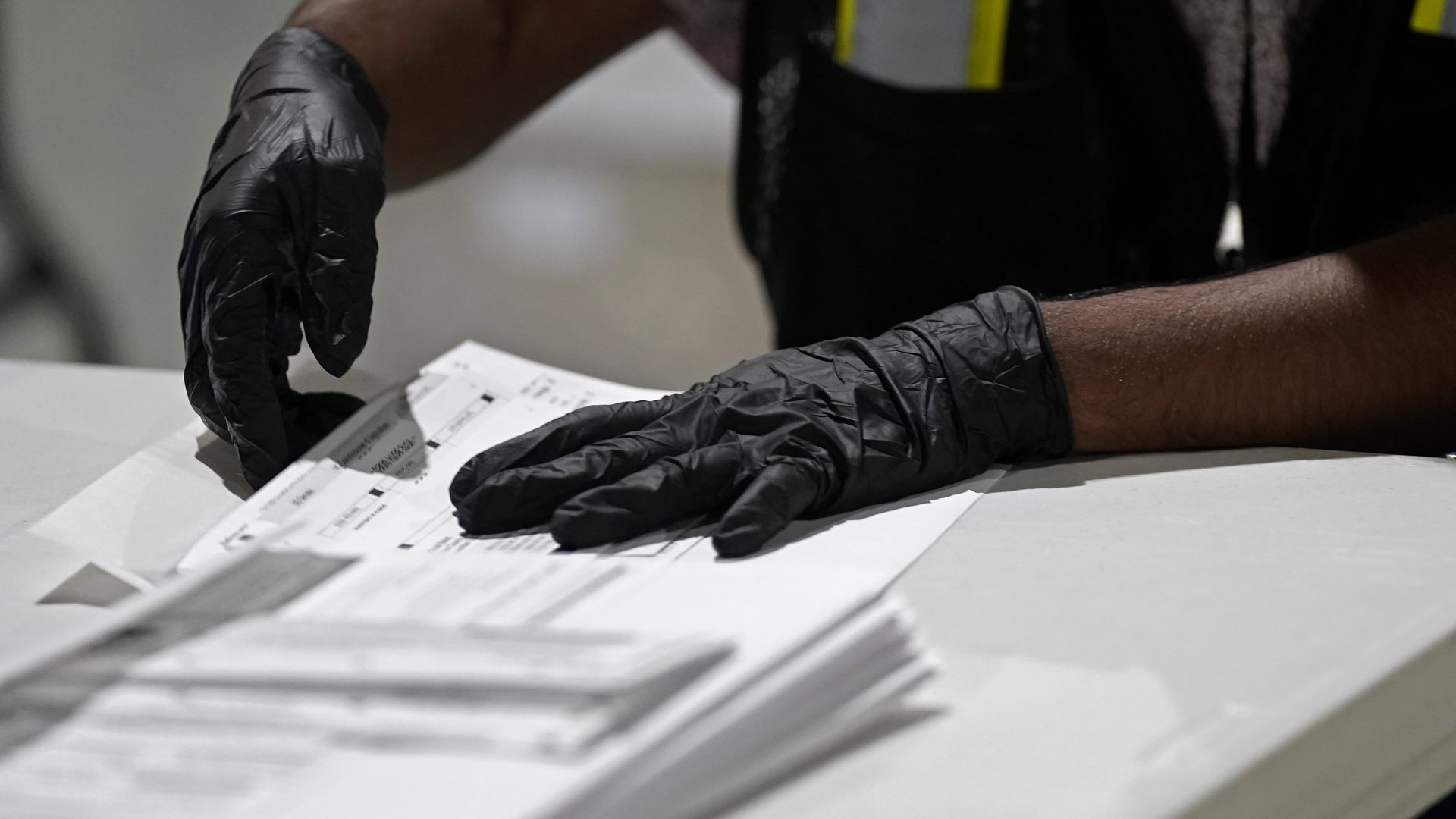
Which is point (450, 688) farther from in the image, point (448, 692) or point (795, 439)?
point (795, 439)

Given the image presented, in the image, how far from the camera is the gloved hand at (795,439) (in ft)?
2.05

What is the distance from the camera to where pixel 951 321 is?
74 cm

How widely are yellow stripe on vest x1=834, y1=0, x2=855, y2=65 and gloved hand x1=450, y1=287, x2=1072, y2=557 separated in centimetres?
44

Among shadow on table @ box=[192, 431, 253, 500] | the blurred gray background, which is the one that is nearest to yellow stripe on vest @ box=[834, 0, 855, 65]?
shadow on table @ box=[192, 431, 253, 500]

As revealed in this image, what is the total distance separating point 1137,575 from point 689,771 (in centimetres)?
28

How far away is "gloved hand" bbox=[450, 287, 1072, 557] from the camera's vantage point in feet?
2.05

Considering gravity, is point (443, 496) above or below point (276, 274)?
below

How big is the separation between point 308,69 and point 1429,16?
792 millimetres

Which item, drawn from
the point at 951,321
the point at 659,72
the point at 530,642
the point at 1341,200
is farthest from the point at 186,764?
the point at 659,72

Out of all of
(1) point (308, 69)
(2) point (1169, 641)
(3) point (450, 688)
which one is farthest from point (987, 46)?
(3) point (450, 688)

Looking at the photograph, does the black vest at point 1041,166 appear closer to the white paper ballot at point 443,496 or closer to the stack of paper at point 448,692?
the white paper ballot at point 443,496

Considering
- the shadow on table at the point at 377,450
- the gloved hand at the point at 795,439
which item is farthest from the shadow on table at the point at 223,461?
the gloved hand at the point at 795,439

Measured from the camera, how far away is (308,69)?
0.87 metres

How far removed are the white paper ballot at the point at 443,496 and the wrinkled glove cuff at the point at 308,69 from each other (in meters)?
0.23
